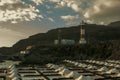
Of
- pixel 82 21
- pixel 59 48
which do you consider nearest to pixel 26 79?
pixel 59 48

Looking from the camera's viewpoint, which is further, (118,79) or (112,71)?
(112,71)

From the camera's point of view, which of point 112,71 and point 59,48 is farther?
point 59,48

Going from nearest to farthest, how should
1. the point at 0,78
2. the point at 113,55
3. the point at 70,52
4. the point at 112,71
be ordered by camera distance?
the point at 0,78 → the point at 112,71 → the point at 113,55 → the point at 70,52

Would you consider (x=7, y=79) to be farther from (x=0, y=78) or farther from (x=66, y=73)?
(x=66, y=73)

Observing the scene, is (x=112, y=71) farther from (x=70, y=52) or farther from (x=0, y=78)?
(x=70, y=52)

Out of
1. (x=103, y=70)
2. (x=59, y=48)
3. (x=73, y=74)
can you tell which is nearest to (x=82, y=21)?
(x=59, y=48)

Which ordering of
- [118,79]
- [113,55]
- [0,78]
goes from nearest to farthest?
[118,79] → [0,78] → [113,55]

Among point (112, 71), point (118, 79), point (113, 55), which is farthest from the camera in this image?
point (113, 55)

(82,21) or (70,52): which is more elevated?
(82,21)

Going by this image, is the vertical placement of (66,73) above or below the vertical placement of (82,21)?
below
